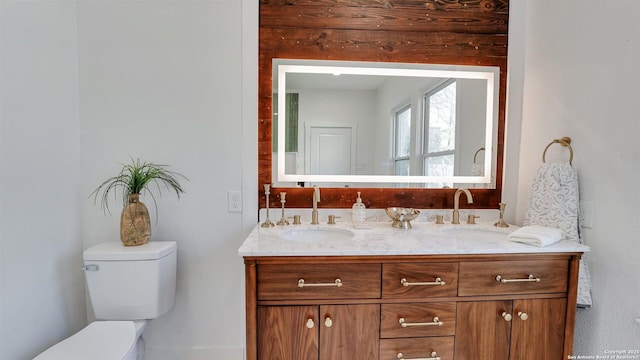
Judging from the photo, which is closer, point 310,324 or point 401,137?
point 310,324

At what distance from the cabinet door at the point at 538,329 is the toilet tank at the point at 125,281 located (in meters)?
1.64

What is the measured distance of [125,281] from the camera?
4.48ft

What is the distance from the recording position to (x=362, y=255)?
3.62ft

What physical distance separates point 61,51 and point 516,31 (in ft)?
8.20

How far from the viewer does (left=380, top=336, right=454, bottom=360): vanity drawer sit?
3.68 ft

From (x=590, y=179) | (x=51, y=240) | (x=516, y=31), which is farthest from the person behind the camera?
(x=516, y=31)

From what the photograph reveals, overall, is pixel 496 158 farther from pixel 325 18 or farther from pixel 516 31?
pixel 325 18

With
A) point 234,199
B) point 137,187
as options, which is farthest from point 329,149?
point 137,187

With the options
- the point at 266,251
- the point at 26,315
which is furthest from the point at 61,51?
the point at 266,251

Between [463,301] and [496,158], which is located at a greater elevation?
[496,158]

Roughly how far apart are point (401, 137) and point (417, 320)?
0.99m

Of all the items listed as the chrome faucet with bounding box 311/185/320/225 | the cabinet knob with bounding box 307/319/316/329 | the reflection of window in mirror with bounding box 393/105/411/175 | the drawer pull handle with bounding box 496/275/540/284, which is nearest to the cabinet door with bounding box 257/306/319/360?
the cabinet knob with bounding box 307/319/316/329

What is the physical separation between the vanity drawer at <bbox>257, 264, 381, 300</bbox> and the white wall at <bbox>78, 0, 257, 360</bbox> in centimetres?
58

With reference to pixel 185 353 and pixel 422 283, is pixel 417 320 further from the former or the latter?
pixel 185 353
